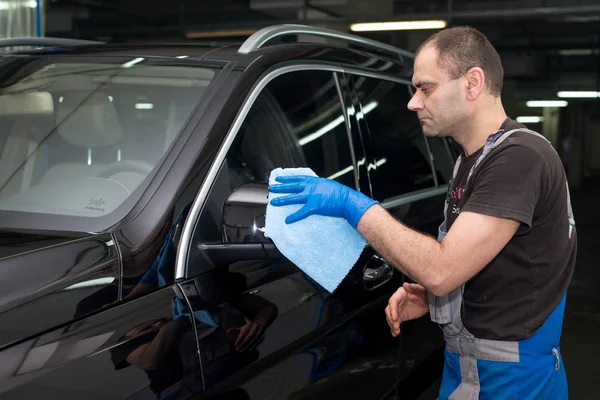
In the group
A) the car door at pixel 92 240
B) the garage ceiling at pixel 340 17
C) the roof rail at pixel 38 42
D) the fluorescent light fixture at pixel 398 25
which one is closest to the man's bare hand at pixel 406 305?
the car door at pixel 92 240

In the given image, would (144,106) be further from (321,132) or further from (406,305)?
(406,305)

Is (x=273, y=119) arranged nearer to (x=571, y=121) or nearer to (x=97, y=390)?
(x=97, y=390)

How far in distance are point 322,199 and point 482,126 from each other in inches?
19.7

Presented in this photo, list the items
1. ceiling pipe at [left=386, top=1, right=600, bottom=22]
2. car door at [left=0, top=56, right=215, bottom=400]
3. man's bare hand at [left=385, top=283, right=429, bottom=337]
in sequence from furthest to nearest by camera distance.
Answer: ceiling pipe at [left=386, top=1, right=600, bottom=22] → man's bare hand at [left=385, top=283, right=429, bottom=337] → car door at [left=0, top=56, right=215, bottom=400]

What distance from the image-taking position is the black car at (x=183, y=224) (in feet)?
5.86

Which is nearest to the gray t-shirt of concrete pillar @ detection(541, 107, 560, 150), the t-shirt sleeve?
the t-shirt sleeve

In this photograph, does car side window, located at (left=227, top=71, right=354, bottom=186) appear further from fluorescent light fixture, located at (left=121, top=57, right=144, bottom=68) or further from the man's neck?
the man's neck

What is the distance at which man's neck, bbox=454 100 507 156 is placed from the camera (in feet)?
7.19

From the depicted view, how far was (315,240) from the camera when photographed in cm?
214

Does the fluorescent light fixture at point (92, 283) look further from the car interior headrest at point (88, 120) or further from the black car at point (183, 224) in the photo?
the car interior headrest at point (88, 120)

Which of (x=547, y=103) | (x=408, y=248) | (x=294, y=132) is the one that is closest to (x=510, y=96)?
(x=547, y=103)

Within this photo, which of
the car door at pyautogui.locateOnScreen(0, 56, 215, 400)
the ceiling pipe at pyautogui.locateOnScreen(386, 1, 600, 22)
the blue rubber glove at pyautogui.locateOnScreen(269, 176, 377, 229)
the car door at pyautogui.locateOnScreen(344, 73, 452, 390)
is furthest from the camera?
the ceiling pipe at pyautogui.locateOnScreen(386, 1, 600, 22)

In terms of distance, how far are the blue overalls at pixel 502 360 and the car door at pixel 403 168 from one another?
0.94m

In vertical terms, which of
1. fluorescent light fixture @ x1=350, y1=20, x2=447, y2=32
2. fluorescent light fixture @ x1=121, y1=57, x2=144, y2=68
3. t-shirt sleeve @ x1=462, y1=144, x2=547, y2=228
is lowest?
t-shirt sleeve @ x1=462, y1=144, x2=547, y2=228
